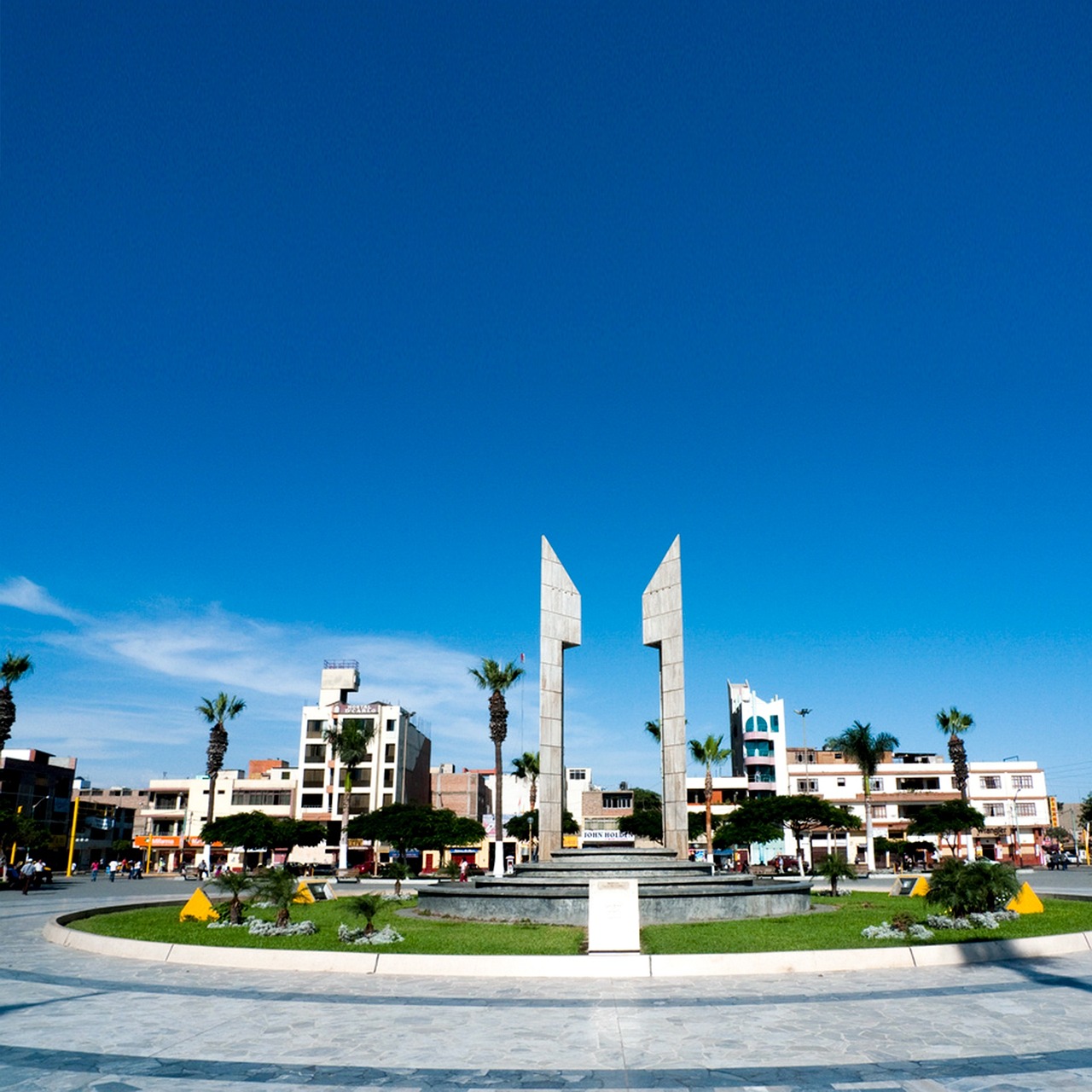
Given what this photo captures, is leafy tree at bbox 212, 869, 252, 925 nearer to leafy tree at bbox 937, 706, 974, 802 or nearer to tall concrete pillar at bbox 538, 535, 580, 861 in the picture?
tall concrete pillar at bbox 538, 535, 580, 861

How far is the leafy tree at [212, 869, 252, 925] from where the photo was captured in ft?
66.2

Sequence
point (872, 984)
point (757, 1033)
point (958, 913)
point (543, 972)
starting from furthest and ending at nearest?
point (958, 913), point (543, 972), point (872, 984), point (757, 1033)

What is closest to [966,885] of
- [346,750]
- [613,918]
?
[613,918]

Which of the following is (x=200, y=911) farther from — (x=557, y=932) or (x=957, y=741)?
(x=957, y=741)

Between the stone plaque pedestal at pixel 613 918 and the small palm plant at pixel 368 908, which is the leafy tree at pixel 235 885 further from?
the stone plaque pedestal at pixel 613 918

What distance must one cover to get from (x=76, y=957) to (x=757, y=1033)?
44.4ft

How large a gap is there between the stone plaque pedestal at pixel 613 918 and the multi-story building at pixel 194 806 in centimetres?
7372

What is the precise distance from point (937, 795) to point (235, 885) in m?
79.2

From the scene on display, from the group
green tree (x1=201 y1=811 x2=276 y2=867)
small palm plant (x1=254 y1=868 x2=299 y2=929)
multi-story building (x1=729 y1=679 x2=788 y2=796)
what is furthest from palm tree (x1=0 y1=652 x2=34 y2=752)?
multi-story building (x1=729 y1=679 x2=788 y2=796)

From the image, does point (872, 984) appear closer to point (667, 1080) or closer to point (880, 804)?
point (667, 1080)

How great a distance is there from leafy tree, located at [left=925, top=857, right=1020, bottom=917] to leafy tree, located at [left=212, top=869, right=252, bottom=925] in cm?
1484

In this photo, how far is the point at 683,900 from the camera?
2234 centimetres

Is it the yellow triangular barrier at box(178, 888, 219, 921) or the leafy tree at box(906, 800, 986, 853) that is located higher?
the leafy tree at box(906, 800, 986, 853)

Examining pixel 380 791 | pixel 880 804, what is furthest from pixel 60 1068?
pixel 880 804
